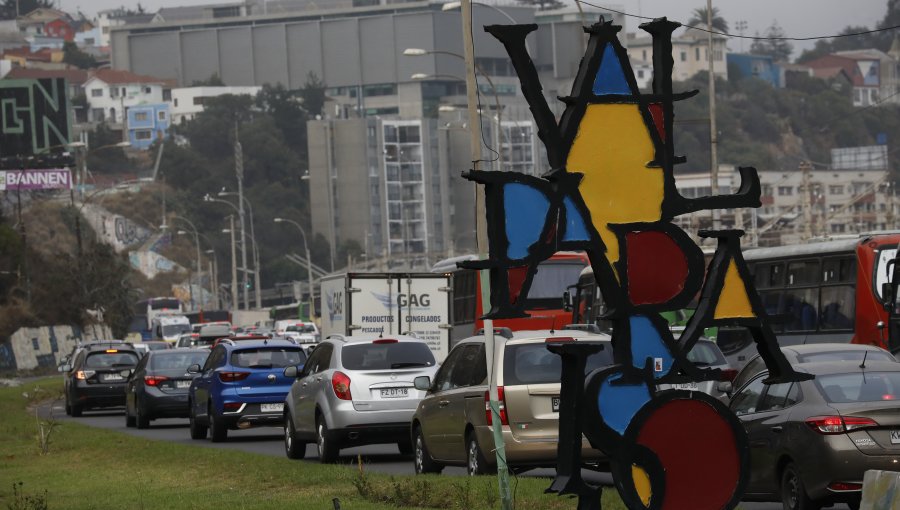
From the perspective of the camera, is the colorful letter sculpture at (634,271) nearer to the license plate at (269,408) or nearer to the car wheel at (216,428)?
the license plate at (269,408)

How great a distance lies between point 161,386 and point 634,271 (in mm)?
23083

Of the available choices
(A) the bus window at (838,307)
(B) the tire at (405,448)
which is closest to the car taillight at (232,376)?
(B) the tire at (405,448)

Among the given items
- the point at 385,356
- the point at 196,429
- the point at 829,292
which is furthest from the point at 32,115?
the point at 385,356

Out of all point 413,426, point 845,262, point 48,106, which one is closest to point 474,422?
point 413,426

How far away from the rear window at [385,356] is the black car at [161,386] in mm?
11047

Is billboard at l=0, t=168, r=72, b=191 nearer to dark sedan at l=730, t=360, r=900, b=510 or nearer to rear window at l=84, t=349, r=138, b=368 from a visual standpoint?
rear window at l=84, t=349, r=138, b=368

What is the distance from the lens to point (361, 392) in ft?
71.8

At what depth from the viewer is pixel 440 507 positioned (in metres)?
14.9

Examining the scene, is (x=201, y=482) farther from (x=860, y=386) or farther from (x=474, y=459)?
(x=860, y=386)

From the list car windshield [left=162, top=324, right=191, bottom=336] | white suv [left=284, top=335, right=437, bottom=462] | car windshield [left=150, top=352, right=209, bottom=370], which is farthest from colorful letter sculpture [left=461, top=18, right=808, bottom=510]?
car windshield [left=162, top=324, right=191, bottom=336]

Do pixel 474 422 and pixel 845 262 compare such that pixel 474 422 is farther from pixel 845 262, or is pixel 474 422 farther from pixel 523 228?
pixel 845 262

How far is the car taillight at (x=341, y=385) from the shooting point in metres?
21.8

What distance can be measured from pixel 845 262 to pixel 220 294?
148430 mm

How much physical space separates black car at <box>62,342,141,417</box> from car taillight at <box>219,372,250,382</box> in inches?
497
